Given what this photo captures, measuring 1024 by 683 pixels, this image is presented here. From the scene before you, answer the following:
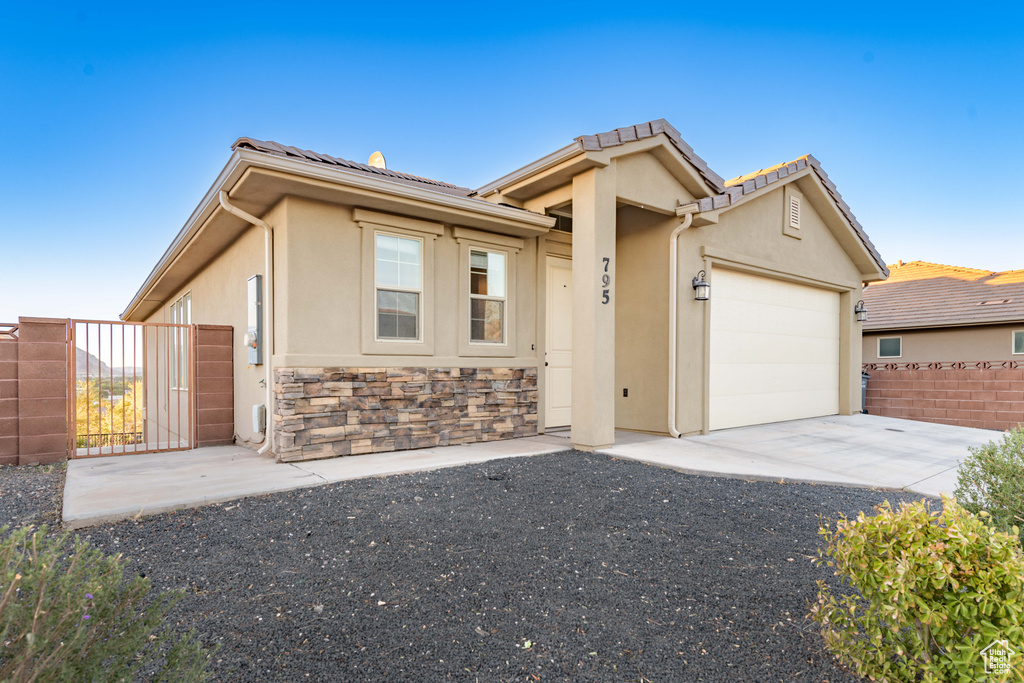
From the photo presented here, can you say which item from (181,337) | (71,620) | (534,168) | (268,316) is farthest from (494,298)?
(181,337)

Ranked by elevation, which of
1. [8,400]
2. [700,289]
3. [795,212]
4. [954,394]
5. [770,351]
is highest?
[795,212]

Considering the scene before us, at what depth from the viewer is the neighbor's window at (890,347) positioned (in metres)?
13.6

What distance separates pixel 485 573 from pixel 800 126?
11893mm

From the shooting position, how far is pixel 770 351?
28.8ft

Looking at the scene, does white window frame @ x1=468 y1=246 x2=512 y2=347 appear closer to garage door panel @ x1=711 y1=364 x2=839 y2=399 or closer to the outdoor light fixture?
the outdoor light fixture

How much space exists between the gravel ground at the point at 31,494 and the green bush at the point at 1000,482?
5.93 m

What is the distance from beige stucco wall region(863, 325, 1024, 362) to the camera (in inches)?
470

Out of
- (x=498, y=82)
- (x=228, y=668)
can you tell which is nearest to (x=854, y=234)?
(x=498, y=82)

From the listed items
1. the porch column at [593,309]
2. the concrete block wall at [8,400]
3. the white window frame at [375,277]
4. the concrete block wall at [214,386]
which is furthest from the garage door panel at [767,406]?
the concrete block wall at [8,400]

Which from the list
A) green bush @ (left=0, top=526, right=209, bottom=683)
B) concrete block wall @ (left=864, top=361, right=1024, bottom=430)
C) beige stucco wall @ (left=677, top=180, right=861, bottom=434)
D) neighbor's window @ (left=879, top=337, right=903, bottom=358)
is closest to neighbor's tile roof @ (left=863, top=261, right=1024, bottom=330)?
neighbor's window @ (left=879, top=337, right=903, bottom=358)

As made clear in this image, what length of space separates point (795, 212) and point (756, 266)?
169 cm

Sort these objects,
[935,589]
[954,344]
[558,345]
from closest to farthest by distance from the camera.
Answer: [935,589], [558,345], [954,344]

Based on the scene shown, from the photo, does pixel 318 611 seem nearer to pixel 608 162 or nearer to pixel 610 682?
pixel 610 682

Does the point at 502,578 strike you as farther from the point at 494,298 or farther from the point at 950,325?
the point at 950,325
